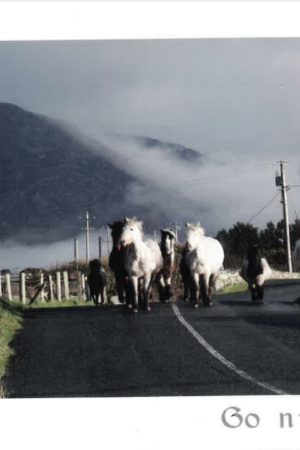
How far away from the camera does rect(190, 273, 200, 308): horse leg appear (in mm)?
11648

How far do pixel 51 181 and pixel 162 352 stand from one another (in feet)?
5.52

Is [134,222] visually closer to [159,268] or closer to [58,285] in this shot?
[58,285]

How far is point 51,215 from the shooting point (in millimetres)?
8219

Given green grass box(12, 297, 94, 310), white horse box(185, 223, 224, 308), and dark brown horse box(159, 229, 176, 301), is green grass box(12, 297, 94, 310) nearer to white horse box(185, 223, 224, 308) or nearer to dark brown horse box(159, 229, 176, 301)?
dark brown horse box(159, 229, 176, 301)

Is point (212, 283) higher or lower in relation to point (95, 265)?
lower

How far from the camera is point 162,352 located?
8523 millimetres

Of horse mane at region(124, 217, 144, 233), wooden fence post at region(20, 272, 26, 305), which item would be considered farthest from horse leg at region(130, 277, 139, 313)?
horse mane at region(124, 217, 144, 233)

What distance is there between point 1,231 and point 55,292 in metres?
1.76

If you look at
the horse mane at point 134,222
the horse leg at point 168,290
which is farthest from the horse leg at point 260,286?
the horse leg at point 168,290

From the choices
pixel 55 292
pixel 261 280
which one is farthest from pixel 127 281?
pixel 261 280

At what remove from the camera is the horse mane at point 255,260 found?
27.5 ft

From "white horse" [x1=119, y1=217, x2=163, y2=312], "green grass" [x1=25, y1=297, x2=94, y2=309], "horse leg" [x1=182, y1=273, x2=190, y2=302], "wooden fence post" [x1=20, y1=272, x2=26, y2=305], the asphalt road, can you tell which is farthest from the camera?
"horse leg" [x1=182, y1=273, x2=190, y2=302]

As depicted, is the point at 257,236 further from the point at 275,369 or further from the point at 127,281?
the point at 127,281

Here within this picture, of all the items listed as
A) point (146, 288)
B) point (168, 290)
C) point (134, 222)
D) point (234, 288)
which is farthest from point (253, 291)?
point (168, 290)
